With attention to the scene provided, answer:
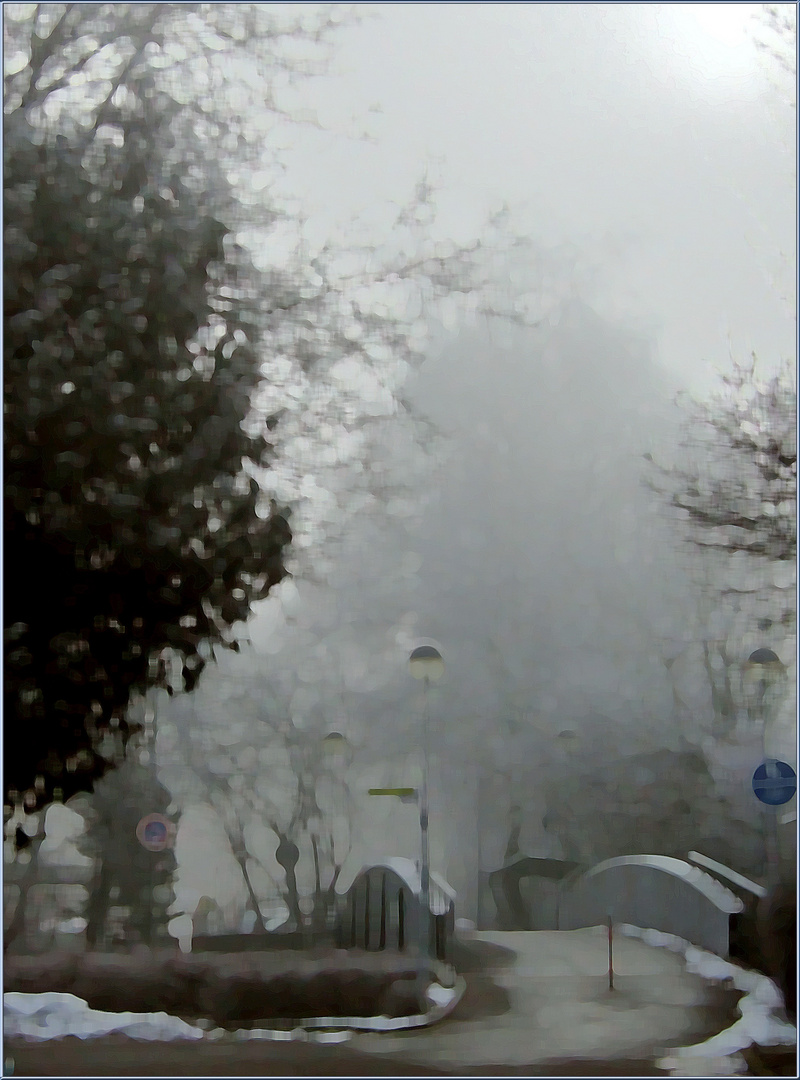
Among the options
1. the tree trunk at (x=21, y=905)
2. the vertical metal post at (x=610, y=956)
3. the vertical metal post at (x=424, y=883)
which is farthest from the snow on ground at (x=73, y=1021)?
the vertical metal post at (x=610, y=956)

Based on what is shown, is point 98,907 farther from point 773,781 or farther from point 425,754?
point 773,781

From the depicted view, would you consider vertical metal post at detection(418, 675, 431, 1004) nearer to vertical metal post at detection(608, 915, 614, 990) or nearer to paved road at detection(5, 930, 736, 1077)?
paved road at detection(5, 930, 736, 1077)

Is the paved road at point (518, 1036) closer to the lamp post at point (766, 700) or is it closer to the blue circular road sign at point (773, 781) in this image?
the lamp post at point (766, 700)

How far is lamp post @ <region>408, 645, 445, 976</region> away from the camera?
10.2 feet

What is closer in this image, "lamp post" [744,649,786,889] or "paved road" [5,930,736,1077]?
"paved road" [5,930,736,1077]

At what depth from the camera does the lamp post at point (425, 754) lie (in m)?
3.10

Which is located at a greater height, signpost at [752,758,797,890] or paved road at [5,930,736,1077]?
signpost at [752,758,797,890]

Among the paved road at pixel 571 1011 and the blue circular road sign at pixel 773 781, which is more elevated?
the blue circular road sign at pixel 773 781

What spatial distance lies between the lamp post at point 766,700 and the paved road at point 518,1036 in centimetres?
50

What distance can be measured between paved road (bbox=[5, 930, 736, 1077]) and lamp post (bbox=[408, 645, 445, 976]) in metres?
0.20

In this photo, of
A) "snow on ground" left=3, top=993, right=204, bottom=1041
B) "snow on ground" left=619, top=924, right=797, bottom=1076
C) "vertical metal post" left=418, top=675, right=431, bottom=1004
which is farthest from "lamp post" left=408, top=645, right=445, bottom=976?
"snow on ground" left=3, top=993, right=204, bottom=1041

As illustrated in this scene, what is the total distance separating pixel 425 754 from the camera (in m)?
3.12

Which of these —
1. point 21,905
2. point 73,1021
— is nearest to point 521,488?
point 21,905

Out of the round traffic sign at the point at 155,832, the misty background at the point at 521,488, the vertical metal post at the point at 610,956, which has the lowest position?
the vertical metal post at the point at 610,956
